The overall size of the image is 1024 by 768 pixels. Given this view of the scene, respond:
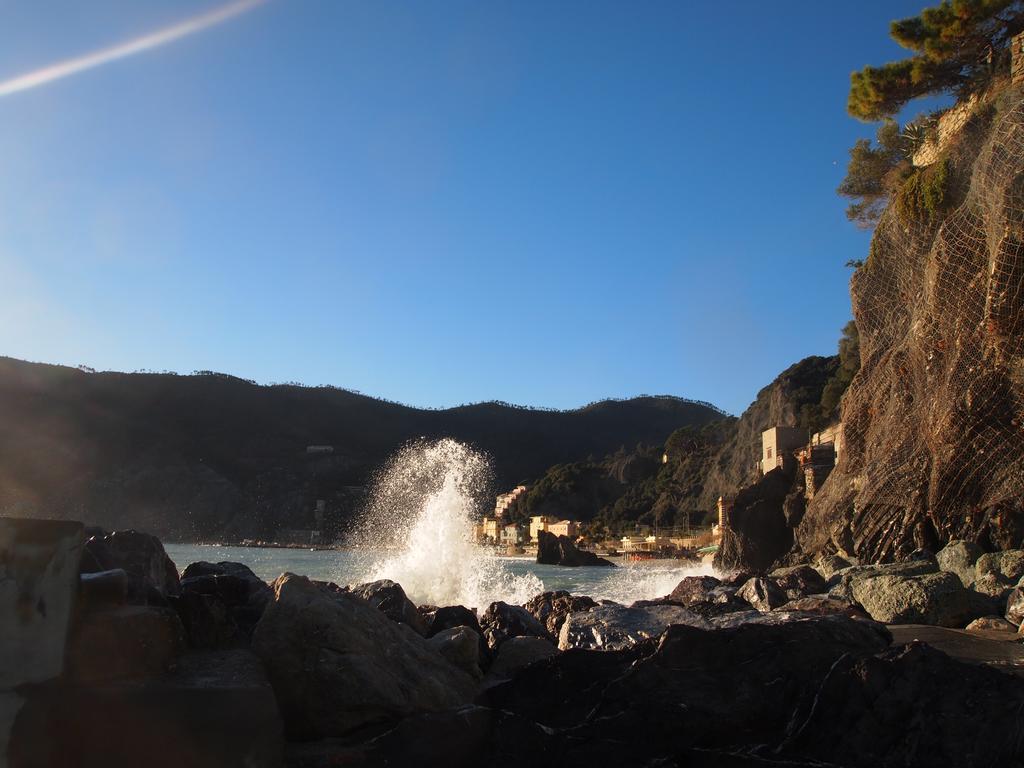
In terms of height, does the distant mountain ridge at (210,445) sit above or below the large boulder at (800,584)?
above

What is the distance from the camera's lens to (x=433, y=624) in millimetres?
8789

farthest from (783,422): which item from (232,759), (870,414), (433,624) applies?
(232,759)

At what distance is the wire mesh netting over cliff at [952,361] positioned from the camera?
18922 mm

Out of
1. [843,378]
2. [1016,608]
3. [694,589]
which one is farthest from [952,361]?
[843,378]

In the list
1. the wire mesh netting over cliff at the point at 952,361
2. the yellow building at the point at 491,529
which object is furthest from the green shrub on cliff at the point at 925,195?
the yellow building at the point at 491,529

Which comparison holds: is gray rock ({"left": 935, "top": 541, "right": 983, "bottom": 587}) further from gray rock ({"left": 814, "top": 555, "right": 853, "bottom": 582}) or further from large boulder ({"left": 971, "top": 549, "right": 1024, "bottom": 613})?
gray rock ({"left": 814, "top": 555, "right": 853, "bottom": 582})

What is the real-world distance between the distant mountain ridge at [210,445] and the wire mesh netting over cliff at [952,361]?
8121 cm

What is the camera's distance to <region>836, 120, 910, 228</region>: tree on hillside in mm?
28844

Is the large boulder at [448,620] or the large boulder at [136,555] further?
the large boulder at [448,620]

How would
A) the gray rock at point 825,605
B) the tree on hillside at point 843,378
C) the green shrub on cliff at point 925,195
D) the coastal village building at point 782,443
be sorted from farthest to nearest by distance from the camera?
the tree on hillside at point 843,378
the coastal village building at point 782,443
the green shrub on cliff at point 925,195
the gray rock at point 825,605


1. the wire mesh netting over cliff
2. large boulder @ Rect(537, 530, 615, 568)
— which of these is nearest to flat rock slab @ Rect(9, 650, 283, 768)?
the wire mesh netting over cliff

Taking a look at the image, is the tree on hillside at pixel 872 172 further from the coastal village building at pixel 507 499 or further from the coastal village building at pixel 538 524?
the coastal village building at pixel 507 499

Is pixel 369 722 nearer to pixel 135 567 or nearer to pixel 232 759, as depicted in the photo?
pixel 232 759

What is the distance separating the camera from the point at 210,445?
116312mm
